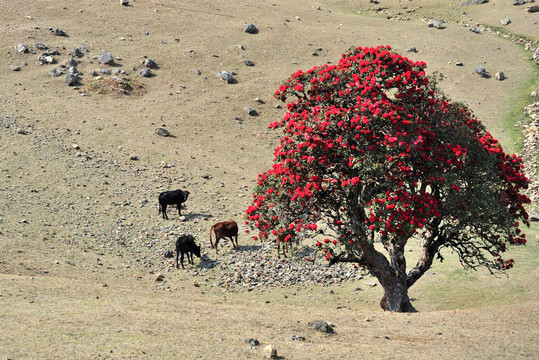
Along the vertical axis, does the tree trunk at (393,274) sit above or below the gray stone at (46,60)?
below

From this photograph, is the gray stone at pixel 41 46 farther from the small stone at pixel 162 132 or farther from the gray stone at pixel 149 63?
the small stone at pixel 162 132

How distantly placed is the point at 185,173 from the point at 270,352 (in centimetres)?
2165

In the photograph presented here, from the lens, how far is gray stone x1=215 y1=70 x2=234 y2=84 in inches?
1804

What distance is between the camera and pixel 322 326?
14.0 meters

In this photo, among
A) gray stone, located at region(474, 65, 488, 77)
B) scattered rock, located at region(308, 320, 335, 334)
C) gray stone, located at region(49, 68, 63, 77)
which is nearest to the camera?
scattered rock, located at region(308, 320, 335, 334)

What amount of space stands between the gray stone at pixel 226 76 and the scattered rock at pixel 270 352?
36158 mm

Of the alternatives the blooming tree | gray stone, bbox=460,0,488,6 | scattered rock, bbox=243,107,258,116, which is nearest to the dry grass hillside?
scattered rock, bbox=243,107,258,116

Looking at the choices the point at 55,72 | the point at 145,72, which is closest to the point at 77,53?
the point at 55,72

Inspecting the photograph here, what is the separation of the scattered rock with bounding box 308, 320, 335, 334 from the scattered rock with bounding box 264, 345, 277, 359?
2.41 m

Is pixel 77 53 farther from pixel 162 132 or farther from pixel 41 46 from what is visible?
pixel 162 132

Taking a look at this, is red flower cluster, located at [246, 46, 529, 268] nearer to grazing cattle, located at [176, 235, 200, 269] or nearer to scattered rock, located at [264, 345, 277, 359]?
scattered rock, located at [264, 345, 277, 359]

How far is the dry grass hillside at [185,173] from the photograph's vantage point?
44.3 ft

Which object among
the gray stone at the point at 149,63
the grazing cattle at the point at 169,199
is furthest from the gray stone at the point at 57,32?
the grazing cattle at the point at 169,199

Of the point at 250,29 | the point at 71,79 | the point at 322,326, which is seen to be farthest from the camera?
the point at 250,29
